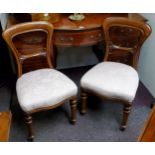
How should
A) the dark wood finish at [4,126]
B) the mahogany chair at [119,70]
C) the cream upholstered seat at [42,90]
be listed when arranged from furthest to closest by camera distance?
the mahogany chair at [119,70], the cream upholstered seat at [42,90], the dark wood finish at [4,126]

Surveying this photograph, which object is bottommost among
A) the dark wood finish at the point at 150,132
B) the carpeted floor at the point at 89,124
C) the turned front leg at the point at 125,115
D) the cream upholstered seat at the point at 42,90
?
the carpeted floor at the point at 89,124

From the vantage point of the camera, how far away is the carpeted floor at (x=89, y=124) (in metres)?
1.72

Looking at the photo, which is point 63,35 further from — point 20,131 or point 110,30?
point 20,131

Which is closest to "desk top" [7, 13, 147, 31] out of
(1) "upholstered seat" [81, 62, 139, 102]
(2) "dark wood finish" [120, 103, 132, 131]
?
(1) "upholstered seat" [81, 62, 139, 102]

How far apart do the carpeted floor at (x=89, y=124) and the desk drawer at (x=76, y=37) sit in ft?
1.94

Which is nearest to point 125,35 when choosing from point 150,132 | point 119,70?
point 119,70

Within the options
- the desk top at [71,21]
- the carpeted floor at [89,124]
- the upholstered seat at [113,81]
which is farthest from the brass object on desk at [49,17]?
the carpeted floor at [89,124]

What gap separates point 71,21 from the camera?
178cm


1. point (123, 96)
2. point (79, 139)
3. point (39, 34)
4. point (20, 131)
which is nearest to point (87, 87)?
point (123, 96)

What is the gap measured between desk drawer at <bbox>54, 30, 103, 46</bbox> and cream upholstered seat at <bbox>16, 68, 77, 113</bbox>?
275 millimetres

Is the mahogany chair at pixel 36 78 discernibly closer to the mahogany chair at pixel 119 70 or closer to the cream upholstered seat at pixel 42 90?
the cream upholstered seat at pixel 42 90

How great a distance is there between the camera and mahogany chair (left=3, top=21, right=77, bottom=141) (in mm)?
1501

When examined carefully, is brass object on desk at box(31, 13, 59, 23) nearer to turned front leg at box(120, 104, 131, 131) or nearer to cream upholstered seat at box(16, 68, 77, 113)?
cream upholstered seat at box(16, 68, 77, 113)

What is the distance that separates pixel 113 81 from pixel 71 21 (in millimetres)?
609
